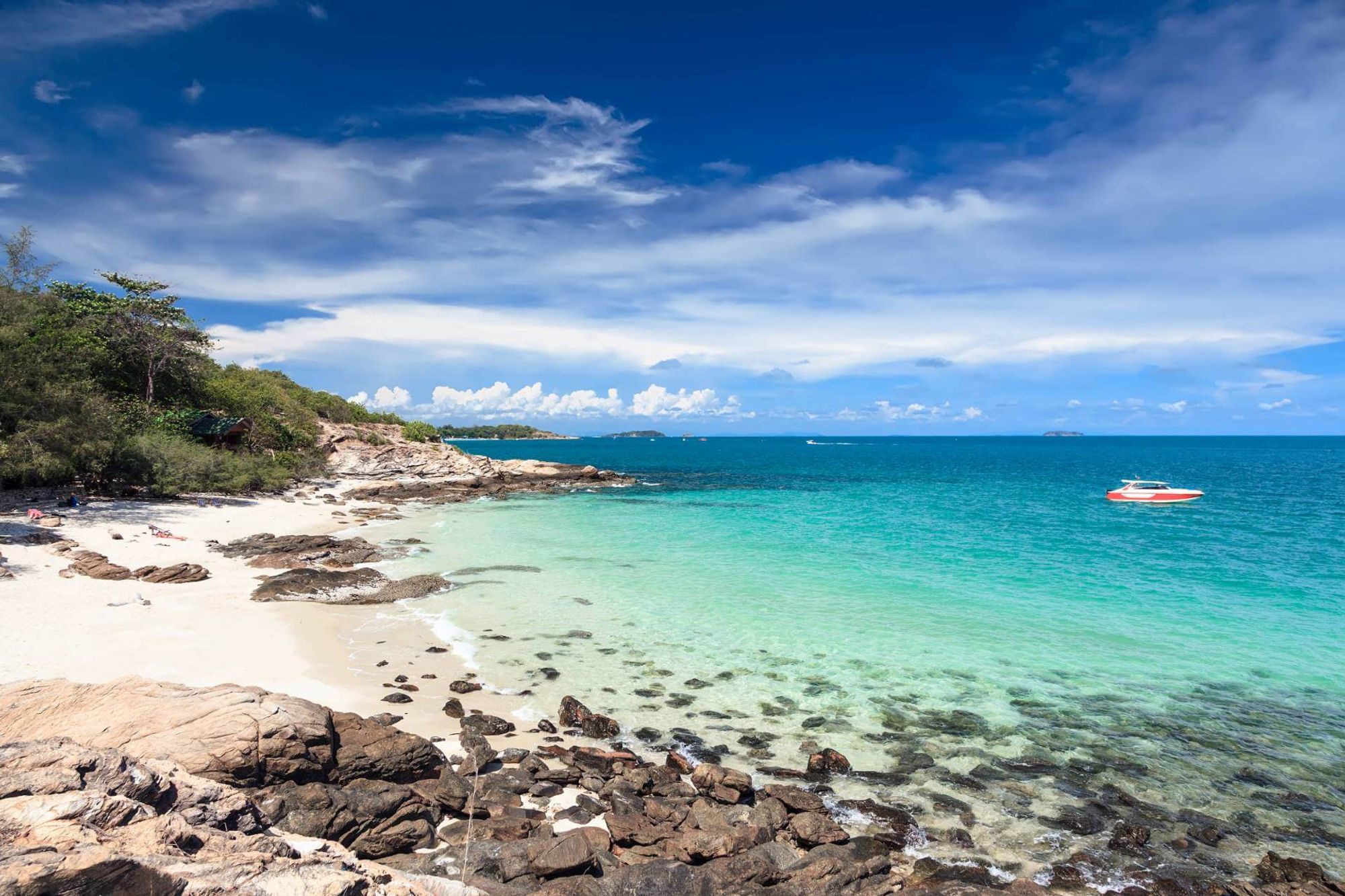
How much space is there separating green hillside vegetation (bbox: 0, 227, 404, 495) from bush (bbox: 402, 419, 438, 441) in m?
15.6

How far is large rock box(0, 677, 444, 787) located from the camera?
284 inches

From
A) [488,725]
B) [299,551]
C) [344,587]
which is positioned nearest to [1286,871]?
[488,725]

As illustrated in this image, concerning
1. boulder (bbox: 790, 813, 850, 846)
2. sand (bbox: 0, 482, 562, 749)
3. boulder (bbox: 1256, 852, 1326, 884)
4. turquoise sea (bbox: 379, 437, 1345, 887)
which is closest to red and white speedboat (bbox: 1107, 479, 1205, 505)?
turquoise sea (bbox: 379, 437, 1345, 887)

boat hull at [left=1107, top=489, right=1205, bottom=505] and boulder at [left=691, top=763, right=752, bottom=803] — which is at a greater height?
boat hull at [left=1107, top=489, right=1205, bottom=505]

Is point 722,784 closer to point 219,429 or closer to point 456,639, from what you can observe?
point 456,639

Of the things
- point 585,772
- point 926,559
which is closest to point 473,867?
point 585,772

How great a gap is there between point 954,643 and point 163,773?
16.4 metres

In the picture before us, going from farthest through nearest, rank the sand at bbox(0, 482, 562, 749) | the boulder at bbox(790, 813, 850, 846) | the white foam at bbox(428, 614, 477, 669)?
1. the white foam at bbox(428, 614, 477, 669)
2. the sand at bbox(0, 482, 562, 749)
3. the boulder at bbox(790, 813, 850, 846)

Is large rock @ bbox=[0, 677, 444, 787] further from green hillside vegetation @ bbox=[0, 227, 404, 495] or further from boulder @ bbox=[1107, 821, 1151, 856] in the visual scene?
green hillside vegetation @ bbox=[0, 227, 404, 495]

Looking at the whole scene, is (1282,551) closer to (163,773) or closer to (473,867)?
(473,867)

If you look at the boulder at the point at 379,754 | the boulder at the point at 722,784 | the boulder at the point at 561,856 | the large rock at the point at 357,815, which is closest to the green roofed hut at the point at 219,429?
the boulder at the point at 379,754

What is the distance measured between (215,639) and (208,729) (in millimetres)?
8478

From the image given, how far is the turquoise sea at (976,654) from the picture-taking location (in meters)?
9.84

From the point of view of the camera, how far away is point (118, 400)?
34.8m
